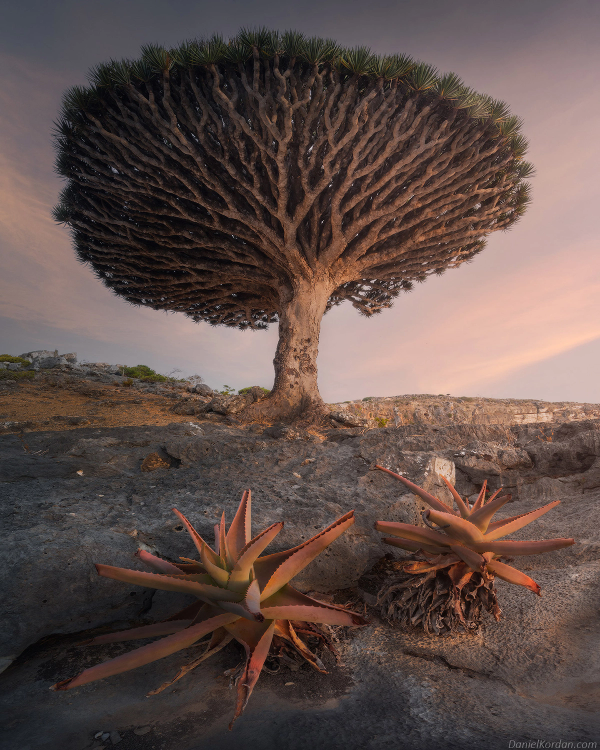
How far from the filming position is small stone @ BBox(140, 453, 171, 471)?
307 centimetres

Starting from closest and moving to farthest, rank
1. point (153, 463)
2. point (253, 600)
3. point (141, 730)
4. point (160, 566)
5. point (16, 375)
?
point (141, 730), point (253, 600), point (160, 566), point (153, 463), point (16, 375)

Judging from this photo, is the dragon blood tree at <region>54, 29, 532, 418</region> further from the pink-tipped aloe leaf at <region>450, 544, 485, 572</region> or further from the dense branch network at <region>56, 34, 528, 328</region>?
the pink-tipped aloe leaf at <region>450, 544, 485, 572</region>

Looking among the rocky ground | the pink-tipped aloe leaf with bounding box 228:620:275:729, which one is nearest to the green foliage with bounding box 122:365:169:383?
the rocky ground

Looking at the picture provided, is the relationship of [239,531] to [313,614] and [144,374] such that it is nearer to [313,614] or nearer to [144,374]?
[313,614]

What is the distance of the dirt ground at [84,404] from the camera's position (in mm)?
Answer: 6797

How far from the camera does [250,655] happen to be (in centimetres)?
127

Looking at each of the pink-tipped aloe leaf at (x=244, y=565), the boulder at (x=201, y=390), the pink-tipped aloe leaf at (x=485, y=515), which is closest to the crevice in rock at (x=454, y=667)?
the pink-tipped aloe leaf at (x=485, y=515)

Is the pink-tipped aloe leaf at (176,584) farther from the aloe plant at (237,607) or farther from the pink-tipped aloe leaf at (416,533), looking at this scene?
the pink-tipped aloe leaf at (416,533)

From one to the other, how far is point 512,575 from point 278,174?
8.39m

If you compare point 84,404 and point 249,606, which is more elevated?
point 84,404

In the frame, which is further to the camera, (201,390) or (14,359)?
(14,359)

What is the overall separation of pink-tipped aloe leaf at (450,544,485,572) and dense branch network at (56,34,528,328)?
7738 millimetres

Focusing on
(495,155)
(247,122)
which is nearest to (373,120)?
(247,122)

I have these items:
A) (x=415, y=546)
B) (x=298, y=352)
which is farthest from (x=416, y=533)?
(x=298, y=352)
